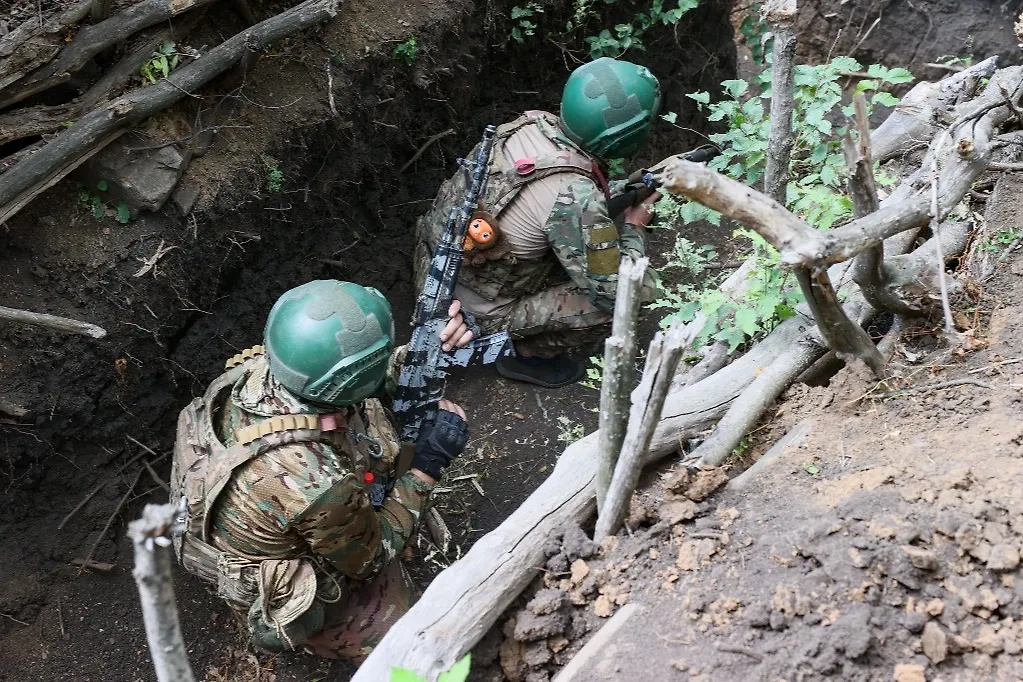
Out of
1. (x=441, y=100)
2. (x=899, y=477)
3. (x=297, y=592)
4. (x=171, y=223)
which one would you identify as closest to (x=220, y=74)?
(x=171, y=223)

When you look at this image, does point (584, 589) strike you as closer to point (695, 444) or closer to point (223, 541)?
point (695, 444)

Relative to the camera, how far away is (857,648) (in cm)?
189

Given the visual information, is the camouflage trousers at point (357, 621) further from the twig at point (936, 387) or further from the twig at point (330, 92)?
the twig at point (330, 92)

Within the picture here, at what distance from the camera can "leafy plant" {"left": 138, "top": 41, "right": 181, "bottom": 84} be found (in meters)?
3.76

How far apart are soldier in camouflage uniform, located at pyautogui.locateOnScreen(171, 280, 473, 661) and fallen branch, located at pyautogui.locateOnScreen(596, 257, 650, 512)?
1093 mm

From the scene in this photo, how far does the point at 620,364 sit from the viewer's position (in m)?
2.04

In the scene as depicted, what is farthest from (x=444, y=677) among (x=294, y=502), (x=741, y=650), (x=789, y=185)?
(x=789, y=185)

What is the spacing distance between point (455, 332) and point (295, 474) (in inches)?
52.5

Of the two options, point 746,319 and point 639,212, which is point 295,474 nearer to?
point 746,319

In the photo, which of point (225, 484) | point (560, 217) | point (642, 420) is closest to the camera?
point (642, 420)

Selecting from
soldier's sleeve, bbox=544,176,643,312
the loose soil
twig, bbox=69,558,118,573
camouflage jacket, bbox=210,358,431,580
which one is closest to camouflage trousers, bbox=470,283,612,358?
soldier's sleeve, bbox=544,176,643,312

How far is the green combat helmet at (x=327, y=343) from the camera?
2865 millimetres

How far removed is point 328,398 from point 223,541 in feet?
2.54

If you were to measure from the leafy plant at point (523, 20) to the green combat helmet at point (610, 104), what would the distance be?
3.73ft
